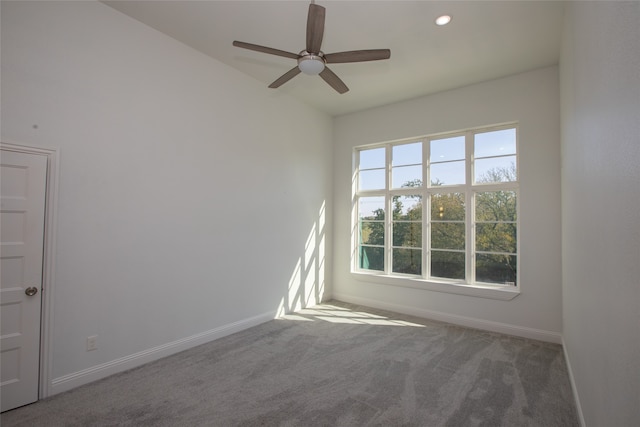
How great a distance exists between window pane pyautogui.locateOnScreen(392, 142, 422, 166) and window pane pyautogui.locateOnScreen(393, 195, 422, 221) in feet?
1.93

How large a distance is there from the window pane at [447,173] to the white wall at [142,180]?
7.93 feet

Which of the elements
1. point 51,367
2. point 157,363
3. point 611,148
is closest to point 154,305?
point 157,363

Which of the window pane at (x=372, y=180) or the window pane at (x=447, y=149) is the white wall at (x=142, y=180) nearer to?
the window pane at (x=372, y=180)

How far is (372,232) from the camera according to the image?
5.42m

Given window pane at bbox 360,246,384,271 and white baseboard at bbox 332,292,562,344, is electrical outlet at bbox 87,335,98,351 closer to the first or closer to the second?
white baseboard at bbox 332,292,562,344

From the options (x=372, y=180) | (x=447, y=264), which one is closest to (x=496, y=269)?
(x=447, y=264)

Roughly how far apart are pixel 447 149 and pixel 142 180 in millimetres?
4164

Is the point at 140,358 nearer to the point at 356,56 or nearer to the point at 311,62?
the point at 311,62

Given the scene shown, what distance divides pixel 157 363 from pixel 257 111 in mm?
3302

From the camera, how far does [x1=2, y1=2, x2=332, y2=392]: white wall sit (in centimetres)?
253

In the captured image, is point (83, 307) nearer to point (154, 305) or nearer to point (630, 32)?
point (154, 305)

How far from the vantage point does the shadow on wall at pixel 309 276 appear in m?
4.77

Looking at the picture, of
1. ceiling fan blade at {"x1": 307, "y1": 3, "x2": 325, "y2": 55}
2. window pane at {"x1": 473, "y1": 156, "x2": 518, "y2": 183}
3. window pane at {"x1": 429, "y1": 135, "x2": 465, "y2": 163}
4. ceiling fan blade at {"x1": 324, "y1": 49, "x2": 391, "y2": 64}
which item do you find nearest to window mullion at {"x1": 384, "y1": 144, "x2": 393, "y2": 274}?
window pane at {"x1": 429, "y1": 135, "x2": 465, "y2": 163}

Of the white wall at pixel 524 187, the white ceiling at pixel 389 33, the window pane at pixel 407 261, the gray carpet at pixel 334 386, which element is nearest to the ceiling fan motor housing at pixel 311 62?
the white ceiling at pixel 389 33
